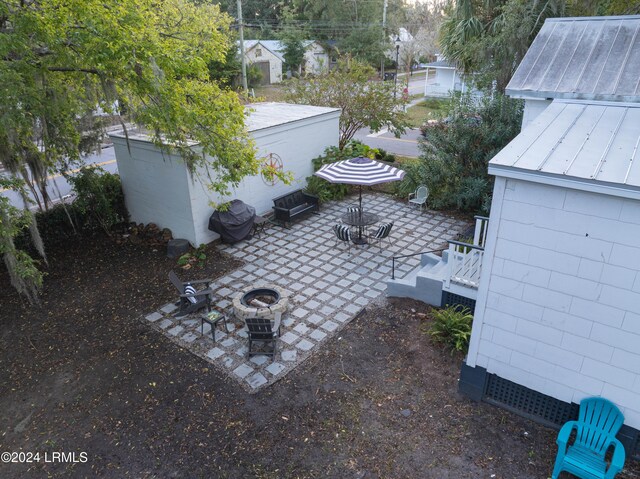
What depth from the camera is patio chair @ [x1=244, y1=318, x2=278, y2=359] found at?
22.9 feet

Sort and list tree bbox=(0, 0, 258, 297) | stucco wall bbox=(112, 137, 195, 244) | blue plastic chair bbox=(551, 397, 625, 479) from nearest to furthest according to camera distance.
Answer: blue plastic chair bbox=(551, 397, 625, 479), tree bbox=(0, 0, 258, 297), stucco wall bbox=(112, 137, 195, 244)

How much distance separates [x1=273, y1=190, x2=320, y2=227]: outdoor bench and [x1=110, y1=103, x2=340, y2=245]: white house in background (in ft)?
2.20

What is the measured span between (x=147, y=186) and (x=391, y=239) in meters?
6.53

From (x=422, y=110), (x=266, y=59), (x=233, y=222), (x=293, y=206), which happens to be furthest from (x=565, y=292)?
(x=266, y=59)

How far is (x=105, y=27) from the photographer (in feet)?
21.3

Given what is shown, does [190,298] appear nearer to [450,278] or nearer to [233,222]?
[233,222]

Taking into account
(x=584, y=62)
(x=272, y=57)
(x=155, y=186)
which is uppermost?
(x=272, y=57)

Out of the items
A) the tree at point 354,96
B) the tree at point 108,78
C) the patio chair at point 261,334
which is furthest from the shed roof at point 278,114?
the patio chair at point 261,334

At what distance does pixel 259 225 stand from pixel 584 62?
8.19 m

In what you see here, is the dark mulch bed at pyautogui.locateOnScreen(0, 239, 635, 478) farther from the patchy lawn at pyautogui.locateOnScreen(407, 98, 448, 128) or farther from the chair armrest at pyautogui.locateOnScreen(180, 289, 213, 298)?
the patchy lawn at pyautogui.locateOnScreen(407, 98, 448, 128)

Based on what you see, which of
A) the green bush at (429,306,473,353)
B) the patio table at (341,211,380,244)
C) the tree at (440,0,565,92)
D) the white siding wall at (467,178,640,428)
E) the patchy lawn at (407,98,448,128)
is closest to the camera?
the white siding wall at (467,178,640,428)

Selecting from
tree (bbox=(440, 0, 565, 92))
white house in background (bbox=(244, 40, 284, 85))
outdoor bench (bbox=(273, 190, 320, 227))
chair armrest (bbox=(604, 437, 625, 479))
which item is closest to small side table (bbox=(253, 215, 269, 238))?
outdoor bench (bbox=(273, 190, 320, 227))

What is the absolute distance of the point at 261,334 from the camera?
23.1ft

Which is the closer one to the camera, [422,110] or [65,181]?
[65,181]
